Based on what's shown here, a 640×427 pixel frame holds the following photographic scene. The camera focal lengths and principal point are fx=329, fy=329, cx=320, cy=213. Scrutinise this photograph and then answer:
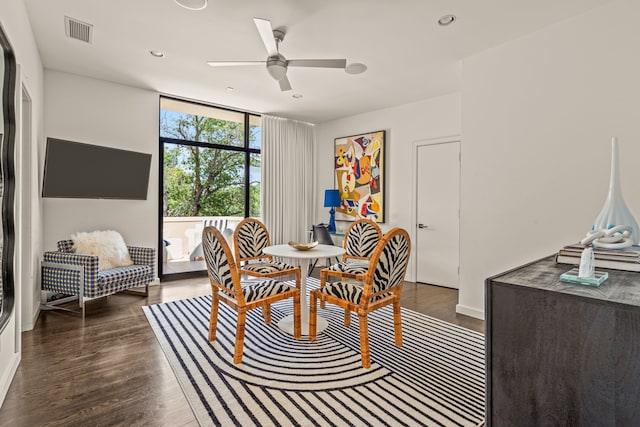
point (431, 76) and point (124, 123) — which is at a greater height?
point (431, 76)

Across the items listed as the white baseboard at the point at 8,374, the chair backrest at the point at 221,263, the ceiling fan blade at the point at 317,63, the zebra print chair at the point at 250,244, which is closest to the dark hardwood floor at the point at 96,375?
the white baseboard at the point at 8,374

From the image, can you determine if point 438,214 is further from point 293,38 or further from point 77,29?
point 77,29

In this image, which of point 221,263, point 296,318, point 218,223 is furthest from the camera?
point 218,223

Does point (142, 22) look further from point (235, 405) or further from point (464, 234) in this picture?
point (464, 234)

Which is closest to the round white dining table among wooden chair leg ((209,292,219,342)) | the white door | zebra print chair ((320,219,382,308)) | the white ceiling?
zebra print chair ((320,219,382,308))

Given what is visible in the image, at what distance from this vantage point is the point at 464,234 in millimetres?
3396

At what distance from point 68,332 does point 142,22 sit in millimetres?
2774

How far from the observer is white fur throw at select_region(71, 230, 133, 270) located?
372 centimetres

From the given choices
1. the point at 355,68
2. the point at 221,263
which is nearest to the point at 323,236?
the point at 355,68

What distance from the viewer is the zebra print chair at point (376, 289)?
2.30m

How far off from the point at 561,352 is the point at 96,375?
2.60 metres

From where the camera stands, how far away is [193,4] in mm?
2484

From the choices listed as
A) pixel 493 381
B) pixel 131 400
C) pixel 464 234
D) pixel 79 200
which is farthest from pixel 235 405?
pixel 79 200

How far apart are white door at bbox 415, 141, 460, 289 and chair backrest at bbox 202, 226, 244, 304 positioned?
3.28 meters
